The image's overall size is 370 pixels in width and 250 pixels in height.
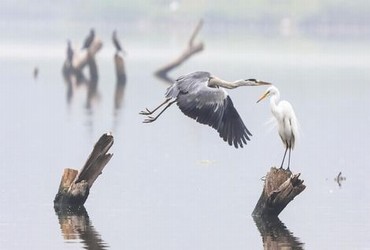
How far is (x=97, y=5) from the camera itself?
436 feet

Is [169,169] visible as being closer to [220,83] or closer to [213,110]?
[220,83]

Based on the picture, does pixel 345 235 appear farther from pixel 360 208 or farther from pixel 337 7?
pixel 337 7

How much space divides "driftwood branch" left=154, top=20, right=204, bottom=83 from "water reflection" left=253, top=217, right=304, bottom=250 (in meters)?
28.0

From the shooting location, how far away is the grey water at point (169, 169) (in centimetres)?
1952

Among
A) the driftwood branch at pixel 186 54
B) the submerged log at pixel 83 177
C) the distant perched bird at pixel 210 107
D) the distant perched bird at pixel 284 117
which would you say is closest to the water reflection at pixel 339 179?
the distant perched bird at pixel 284 117

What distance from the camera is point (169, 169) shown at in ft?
85.3

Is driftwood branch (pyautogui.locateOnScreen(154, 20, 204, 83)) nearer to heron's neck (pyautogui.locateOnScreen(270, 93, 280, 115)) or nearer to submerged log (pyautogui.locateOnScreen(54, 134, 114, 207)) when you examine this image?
heron's neck (pyautogui.locateOnScreen(270, 93, 280, 115))

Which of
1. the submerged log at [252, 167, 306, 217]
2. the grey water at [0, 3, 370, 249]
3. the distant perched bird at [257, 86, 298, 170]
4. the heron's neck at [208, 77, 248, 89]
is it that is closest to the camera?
the grey water at [0, 3, 370, 249]

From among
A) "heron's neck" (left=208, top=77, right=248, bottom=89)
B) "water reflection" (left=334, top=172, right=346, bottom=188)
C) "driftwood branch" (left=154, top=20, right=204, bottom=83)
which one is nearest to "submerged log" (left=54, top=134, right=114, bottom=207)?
"heron's neck" (left=208, top=77, right=248, bottom=89)

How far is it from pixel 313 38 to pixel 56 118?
72815 mm

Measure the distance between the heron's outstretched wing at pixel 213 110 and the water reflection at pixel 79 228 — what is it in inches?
77.1

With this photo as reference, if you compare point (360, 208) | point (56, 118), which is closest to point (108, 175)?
point (360, 208)

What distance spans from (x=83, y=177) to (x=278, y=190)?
2624 millimetres

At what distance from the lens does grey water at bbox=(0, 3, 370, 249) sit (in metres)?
19.5
